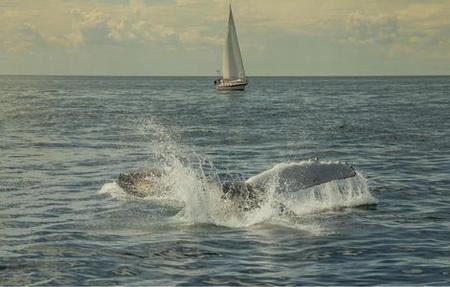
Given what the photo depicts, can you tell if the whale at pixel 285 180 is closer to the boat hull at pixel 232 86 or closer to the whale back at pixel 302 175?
the whale back at pixel 302 175

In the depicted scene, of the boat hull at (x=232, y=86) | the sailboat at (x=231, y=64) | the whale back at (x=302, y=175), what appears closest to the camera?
the whale back at (x=302, y=175)

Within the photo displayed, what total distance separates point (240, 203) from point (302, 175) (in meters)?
1.51

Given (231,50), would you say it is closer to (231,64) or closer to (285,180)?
(231,64)

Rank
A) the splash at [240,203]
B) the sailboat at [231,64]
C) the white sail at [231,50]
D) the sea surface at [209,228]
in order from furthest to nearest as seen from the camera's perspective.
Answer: the sailboat at [231,64] < the white sail at [231,50] < the splash at [240,203] < the sea surface at [209,228]

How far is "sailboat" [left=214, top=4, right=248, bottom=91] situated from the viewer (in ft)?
378

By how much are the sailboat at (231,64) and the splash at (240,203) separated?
96.9m

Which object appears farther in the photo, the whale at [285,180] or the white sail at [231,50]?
the white sail at [231,50]

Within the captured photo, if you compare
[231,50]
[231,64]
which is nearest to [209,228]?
[231,50]

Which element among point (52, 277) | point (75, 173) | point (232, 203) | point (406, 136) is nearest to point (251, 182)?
point (232, 203)

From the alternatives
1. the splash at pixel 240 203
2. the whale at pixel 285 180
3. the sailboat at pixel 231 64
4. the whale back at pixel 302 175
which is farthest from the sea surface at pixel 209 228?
the sailboat at pixel 231 64

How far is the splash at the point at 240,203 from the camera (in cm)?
1489

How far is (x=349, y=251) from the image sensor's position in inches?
517

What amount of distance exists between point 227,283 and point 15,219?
6.91m

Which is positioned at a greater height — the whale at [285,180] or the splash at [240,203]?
the whale at [285,180]
